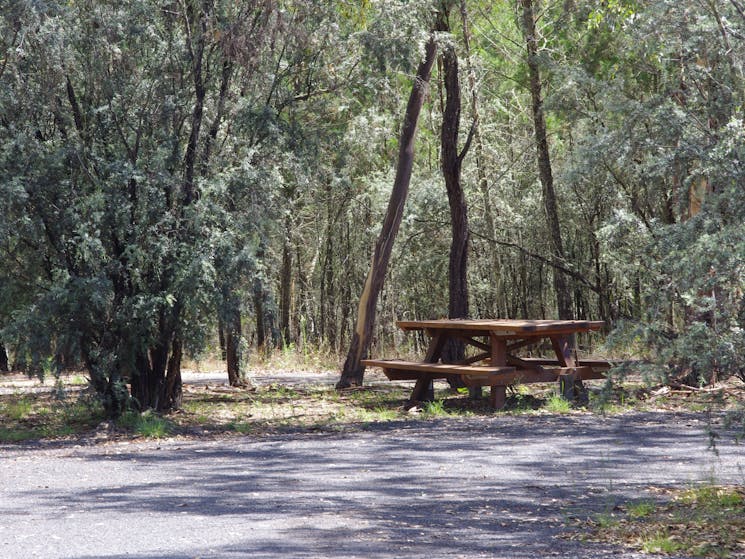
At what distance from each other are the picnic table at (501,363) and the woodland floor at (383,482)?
0.39 m

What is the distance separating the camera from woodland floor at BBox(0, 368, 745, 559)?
552 cm

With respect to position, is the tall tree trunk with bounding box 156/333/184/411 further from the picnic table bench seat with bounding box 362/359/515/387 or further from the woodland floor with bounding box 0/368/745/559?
the picnic table bench seat with bounding box 362/359/515/387

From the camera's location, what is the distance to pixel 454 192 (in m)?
15.7

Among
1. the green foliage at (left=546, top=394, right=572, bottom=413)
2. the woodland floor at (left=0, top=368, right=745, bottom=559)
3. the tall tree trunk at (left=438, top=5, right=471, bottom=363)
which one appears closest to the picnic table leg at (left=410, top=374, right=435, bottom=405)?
the woodland floor at (left=0, top=368, right=745, bottom=559)

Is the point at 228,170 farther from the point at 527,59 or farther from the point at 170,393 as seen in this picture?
the point at 527,59

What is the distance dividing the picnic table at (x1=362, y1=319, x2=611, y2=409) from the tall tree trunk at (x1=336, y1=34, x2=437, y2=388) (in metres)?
2.27

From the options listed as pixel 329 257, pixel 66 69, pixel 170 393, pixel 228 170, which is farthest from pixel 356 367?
pixel 329 257

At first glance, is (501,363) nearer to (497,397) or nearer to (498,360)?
(498,360)

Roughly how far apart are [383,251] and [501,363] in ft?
14.4

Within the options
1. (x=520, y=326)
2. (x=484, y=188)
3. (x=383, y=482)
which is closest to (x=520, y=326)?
(x=520, y=326)

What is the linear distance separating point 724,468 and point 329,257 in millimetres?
20804

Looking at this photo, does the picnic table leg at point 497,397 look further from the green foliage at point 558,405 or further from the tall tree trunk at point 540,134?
the tall tree trunk at point 540,134

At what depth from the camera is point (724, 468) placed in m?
7.90

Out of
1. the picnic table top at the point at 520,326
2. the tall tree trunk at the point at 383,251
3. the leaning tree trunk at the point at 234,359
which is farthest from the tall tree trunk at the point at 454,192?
the leaning tree trunk at the point at 234,359
